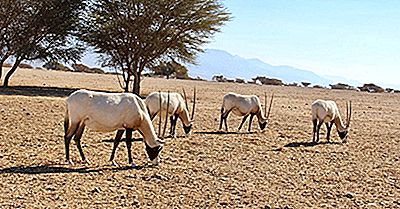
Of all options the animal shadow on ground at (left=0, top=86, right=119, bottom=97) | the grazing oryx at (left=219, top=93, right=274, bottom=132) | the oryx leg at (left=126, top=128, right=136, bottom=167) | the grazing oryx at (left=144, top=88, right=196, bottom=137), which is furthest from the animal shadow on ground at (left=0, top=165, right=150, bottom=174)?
the animal shadow on ground at (left=0, top=86, right=119, bottom=97)

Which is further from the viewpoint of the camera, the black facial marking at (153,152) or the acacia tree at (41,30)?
the acacia tree at (41,30)

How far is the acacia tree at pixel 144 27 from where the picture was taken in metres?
32.7

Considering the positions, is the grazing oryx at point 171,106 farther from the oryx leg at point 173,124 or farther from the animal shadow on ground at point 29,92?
the animal shadow on ground at point 29,92

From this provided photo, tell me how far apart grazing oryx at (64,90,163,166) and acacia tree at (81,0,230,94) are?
21.2m

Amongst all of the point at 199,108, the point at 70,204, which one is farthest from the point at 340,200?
the point at 199,108

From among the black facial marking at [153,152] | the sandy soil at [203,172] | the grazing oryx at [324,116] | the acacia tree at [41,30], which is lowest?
the sandy soil at [203,172]

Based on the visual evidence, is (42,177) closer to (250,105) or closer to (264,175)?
(264,175)

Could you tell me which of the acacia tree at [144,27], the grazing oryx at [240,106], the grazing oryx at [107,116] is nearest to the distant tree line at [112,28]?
the acacia tree at [144,27]

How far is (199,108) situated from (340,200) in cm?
1770

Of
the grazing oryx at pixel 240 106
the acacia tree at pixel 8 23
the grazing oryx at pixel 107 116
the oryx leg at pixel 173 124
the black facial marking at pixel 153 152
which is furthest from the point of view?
the acacia tree at pixel 8 23

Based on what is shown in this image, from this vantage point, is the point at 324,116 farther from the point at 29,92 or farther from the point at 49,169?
the point at 29,92

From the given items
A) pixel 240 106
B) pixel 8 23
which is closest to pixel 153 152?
pixel 240 106

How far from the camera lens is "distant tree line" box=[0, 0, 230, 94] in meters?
32.4

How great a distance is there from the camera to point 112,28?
32500 millimetres
